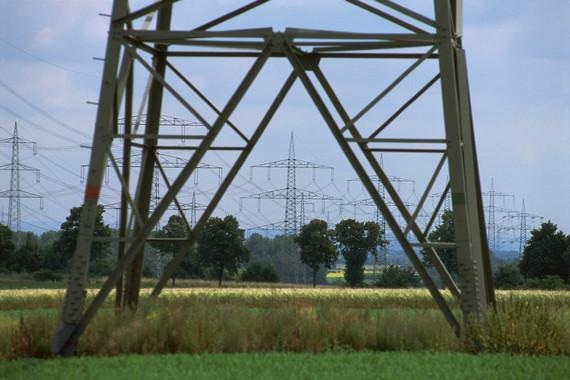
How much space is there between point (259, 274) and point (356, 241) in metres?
17.0

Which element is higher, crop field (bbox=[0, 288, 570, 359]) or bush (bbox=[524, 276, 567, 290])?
bush (bbox=[524, 276, 567, 290])

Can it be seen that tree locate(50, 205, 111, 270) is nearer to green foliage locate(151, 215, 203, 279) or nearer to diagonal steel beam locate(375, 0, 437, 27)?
green foliage locate(151, 215, 203, 279)

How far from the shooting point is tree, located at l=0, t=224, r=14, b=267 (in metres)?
93.0

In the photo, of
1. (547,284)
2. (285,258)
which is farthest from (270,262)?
(285,258)

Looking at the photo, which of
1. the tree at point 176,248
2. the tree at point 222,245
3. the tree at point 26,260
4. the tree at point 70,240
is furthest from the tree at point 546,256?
the tree at point 26,260

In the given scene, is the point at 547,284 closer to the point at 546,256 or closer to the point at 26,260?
the point at 546,256

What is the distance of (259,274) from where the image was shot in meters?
93.1

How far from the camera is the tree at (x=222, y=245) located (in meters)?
96.5

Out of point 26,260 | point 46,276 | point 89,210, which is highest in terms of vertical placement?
point 26,260

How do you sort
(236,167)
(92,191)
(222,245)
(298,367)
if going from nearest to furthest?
(298,367), (92,191), (236,167), (222,245)

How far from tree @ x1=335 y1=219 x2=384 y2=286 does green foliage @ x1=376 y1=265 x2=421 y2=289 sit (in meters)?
9.84

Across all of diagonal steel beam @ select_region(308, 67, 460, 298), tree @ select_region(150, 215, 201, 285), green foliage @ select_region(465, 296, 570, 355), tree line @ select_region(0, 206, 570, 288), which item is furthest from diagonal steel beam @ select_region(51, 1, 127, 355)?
tree @ select_region(150, 215, 201, 285)

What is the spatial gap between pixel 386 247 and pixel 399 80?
3497 inches

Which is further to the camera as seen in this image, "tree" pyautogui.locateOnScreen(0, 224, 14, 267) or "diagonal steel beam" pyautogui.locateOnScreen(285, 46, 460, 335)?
"tree" pyautogui.locateOnScreen(0, 224, 14, 267)
